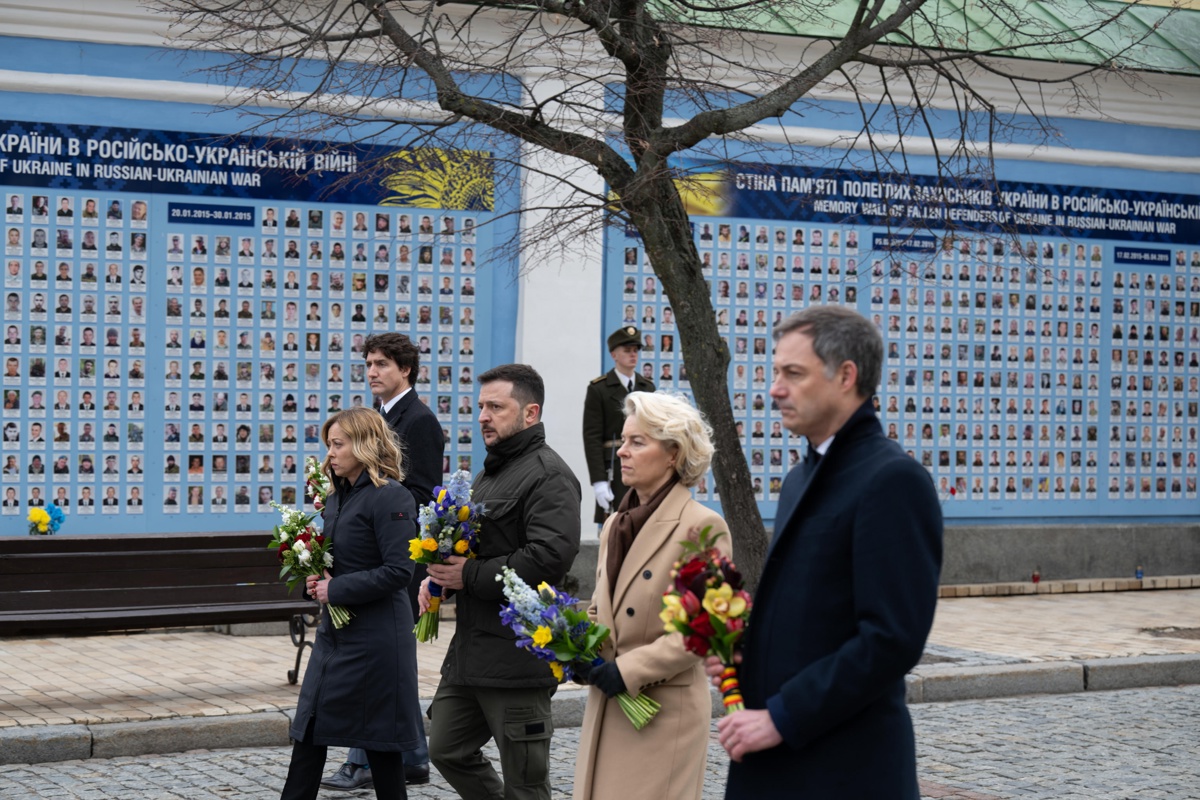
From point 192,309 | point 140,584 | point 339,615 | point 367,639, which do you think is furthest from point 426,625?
point 192,309

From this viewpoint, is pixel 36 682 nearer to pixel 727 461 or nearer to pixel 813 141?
pixel 727 461

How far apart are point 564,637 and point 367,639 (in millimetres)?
1661

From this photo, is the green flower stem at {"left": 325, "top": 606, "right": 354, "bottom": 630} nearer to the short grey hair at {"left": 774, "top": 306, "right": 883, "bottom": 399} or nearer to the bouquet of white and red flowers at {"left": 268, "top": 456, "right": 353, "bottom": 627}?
the bouquet of white and red flowers at {"left": 268, "top": 456, "right": 353, "bottom": 627}

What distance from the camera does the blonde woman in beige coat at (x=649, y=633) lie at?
4586 millimetres

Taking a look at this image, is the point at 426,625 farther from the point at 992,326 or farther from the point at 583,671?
the point at 992,326

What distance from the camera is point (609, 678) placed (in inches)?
180

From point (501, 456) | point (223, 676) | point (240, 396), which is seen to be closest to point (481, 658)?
point (501, 456)

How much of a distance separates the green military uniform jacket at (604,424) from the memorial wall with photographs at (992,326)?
1.41 m

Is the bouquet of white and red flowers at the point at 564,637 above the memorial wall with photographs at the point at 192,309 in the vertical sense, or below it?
below

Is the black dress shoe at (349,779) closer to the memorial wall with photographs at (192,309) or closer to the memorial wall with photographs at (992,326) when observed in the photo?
the memorial wall with photographs at (192,309)

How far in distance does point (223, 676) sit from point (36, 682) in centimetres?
109

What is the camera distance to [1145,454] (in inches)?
603

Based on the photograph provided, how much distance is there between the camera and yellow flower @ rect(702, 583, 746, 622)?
3.69 m

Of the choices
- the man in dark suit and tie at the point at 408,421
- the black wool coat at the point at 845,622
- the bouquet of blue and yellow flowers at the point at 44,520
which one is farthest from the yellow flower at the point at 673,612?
the bouquet of blue and yellow flowers at the point at 44,520
